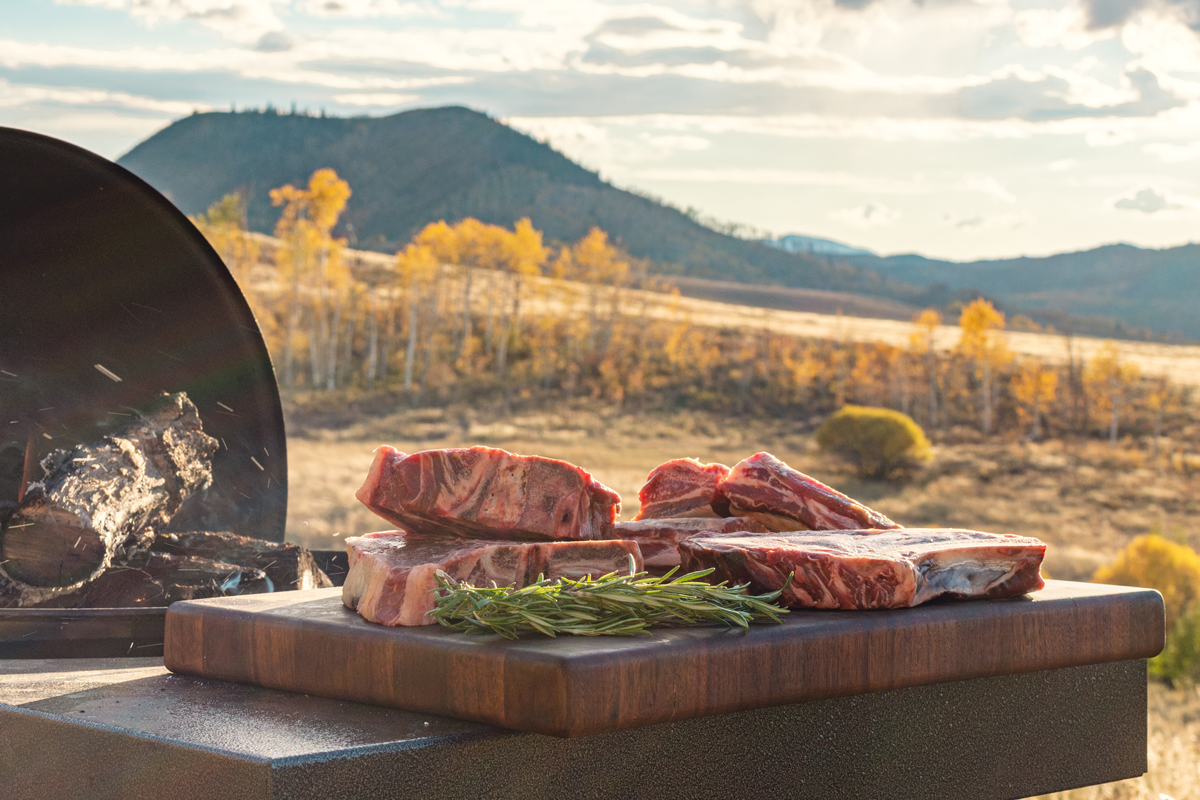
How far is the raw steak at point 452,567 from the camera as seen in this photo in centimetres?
221

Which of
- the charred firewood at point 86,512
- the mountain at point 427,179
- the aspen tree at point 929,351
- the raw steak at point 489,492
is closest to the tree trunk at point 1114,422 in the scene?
the aspen tree at point 929,351

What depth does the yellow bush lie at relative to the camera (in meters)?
15.3

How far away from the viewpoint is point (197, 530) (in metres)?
4.11

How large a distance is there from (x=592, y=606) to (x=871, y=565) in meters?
0.68

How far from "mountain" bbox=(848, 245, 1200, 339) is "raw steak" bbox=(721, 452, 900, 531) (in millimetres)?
110539

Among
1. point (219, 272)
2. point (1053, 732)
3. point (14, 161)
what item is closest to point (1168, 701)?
point (1053, 732)

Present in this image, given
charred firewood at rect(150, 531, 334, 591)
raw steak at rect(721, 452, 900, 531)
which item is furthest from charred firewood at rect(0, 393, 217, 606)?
raw steak at rect(721, 452, 900, 531)

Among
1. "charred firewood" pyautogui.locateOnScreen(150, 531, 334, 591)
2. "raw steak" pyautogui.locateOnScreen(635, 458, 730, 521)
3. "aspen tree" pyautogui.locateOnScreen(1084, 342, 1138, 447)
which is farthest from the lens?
"aspen tree" pyautogui.locateOnScreen(1084, 342, 1138, 447)

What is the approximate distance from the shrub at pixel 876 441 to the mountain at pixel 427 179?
73.5 meters

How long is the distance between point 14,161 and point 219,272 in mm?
781

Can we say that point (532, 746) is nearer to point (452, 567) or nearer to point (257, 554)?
point (452, 567)

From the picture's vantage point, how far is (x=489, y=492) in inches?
98.3

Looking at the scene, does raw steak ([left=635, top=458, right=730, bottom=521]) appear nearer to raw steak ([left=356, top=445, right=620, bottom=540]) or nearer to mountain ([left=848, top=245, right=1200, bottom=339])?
raw steak ([left=356, top=445, right=620, bottom=540])

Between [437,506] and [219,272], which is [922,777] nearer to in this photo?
[437,506]
